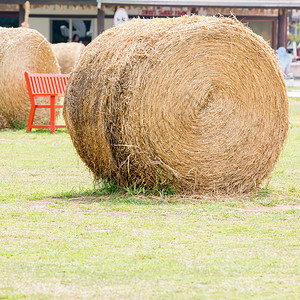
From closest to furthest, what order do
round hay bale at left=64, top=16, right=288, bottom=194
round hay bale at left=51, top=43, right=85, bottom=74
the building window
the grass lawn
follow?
1. the grass lawn
2. round hay bale at left=64, top=16, right=288, bottom=194
3. round hay bale at left=51, top=43, right=85, bottom=74
4. the building window

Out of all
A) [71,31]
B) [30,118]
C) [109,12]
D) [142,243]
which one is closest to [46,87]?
[30,118]

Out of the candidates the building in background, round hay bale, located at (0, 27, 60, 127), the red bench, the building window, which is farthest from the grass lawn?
the building window

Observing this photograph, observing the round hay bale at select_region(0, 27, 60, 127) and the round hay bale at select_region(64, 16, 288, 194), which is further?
the round hay bale at select_region(0, 27, 60, 127)

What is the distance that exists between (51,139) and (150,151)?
248 inches

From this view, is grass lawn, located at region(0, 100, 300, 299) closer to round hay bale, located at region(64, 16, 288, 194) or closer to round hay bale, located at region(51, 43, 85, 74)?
round hay bale, located at region(64, 16, 288, 194)

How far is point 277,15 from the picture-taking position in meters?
33.1

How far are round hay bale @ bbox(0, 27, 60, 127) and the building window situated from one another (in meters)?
16.9

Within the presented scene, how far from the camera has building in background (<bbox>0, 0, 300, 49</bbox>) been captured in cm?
2933

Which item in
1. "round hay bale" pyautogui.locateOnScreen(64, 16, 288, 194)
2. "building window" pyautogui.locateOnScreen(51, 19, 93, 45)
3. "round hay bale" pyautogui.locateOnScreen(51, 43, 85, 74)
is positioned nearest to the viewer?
"round hay bale" pyautogui.locateOnScreen(64, 16, 288, 194)

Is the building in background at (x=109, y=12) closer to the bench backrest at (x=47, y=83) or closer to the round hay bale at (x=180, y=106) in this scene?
the bench backrest at (x=47, y=83)

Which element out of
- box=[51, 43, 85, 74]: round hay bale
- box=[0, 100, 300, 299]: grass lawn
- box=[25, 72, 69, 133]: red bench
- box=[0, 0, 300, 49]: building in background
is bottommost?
box=[0, 100, 300, 299]: grass lawn

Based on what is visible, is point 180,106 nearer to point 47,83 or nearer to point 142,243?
point 142,243

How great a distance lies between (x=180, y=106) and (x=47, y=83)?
7.55m

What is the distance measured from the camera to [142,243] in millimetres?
5453
